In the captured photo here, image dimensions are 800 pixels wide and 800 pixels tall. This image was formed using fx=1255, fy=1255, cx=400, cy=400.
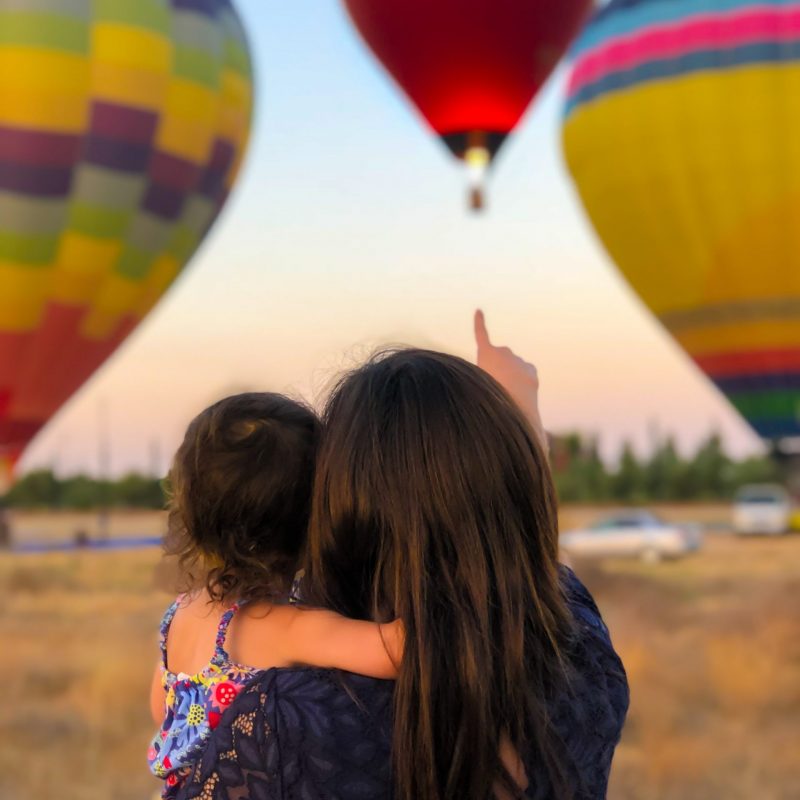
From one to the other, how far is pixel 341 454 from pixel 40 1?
29.3 feet

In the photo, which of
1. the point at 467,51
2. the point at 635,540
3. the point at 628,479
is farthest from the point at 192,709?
the point at 628,479

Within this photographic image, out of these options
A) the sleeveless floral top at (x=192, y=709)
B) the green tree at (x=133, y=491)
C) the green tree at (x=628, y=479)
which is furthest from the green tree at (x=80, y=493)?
the sleeveless floral top at (x=192, y=709)

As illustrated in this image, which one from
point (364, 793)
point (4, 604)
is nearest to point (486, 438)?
point (364, 793)

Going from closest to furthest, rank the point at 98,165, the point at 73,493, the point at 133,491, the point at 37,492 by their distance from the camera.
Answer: the point at 98,165 < the point at 133,491 < the point at 37,492 < the point at 73,493

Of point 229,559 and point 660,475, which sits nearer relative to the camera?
point 229,559

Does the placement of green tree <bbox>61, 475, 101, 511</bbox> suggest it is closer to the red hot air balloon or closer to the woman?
the red hot air balloon

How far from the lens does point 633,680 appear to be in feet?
20.6

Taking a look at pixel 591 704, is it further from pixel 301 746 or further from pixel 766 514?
pixel 766 514

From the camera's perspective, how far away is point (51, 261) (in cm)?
948

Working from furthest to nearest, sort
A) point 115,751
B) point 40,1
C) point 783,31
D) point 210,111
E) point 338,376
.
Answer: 1. point 783,31
2. point 210,111
3. point 40,1
4. point 115,751
5. point 338,376

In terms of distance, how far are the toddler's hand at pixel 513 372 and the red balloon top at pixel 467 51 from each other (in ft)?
26.4

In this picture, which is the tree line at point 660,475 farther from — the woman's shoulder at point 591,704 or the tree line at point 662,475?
the woman's shoulder at point 591,704

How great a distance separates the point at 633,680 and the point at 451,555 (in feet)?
18.7

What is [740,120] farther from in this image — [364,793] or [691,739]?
[364,793]
